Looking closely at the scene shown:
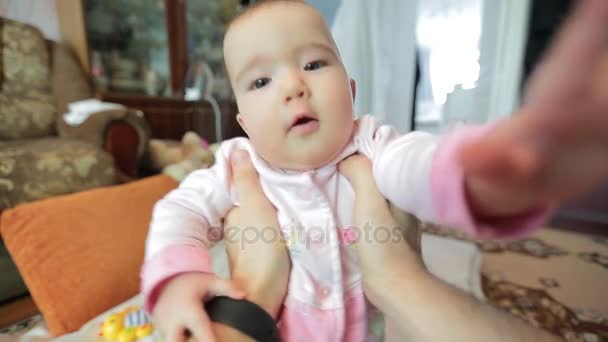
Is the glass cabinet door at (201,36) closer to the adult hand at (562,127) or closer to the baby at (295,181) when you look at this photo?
the baby at (295,181)

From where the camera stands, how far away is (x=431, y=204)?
0.16 m

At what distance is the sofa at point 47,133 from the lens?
0.82 m

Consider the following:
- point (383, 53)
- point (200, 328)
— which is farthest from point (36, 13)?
point (200, 328)

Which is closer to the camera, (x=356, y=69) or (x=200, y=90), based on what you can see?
(x=356, y=69)

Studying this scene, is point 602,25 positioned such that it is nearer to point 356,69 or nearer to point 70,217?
point 356,69

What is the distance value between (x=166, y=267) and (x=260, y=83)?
0.19 m

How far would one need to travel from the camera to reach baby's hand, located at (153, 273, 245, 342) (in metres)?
0.29

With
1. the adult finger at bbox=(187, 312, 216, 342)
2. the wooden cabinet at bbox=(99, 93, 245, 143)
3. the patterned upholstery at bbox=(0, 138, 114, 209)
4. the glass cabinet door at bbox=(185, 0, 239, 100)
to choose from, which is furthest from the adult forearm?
the glass cabinet door at bbox=(185, 0, 239, 100)

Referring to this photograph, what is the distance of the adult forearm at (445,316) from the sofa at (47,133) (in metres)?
0.88

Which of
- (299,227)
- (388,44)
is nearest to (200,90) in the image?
(388,44)

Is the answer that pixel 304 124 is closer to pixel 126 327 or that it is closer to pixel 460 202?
pixel 460 202

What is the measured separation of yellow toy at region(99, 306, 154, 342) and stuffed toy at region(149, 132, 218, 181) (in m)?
0.40

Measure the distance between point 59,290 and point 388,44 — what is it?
27.7 inches

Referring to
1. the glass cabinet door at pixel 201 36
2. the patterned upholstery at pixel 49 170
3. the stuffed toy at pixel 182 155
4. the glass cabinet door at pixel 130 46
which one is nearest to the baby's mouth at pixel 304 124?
the stuffed toy at pixel 182 155
